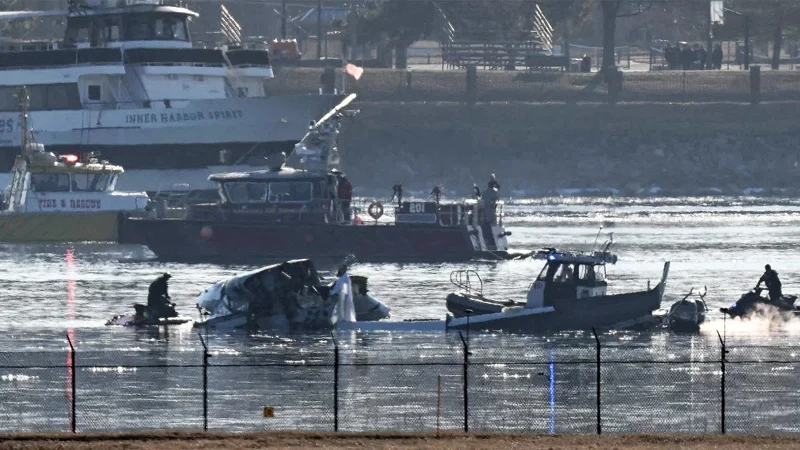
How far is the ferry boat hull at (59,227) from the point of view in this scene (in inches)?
2778

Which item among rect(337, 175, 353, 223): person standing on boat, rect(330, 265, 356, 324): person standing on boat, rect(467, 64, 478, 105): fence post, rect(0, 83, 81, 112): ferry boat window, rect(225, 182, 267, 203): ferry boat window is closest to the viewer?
rect(330, 265, 356, 324): person standing on boat

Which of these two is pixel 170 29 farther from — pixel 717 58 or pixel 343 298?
pixel 717 58

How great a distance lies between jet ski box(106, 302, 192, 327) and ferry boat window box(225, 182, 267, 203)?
19707 mm

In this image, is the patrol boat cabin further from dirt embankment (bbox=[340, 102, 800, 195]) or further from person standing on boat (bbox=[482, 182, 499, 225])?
dirt embankment (bbox=[340, 102, 800, 195])

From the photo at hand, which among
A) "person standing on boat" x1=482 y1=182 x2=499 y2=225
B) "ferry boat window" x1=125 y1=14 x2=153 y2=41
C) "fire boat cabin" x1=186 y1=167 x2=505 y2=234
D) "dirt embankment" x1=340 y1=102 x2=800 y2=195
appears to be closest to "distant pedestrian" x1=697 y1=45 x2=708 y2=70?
"dirt embankment" x1=340 y1=102 x2=800 y2=195

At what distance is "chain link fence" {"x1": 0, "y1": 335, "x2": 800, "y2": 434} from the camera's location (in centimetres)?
3080

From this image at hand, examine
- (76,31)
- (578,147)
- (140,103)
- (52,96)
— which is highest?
(76,31)

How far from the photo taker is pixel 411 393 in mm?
34906

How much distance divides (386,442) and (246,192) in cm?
3896

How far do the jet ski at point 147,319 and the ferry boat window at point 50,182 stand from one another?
25852 millimetres

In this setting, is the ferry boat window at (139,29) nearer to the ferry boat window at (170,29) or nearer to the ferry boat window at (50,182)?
the ferry boat window at (170,29)

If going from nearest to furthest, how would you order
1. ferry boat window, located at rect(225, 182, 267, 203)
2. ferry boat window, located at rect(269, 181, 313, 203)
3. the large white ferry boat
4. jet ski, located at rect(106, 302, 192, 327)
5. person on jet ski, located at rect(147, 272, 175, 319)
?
jet ski, located at rect(106, 302, 192, 327) < person on jet ski, located at rect(147, 272, 175, 319) < ferry boat window, located at rect(269, 181, 313, 203) < ferry boat window, located at rect(225, 182, 267, 203) < the large white ferry boat

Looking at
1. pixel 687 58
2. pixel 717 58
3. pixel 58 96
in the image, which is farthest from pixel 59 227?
pixel 717 58

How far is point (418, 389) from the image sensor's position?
3544 centimetres
